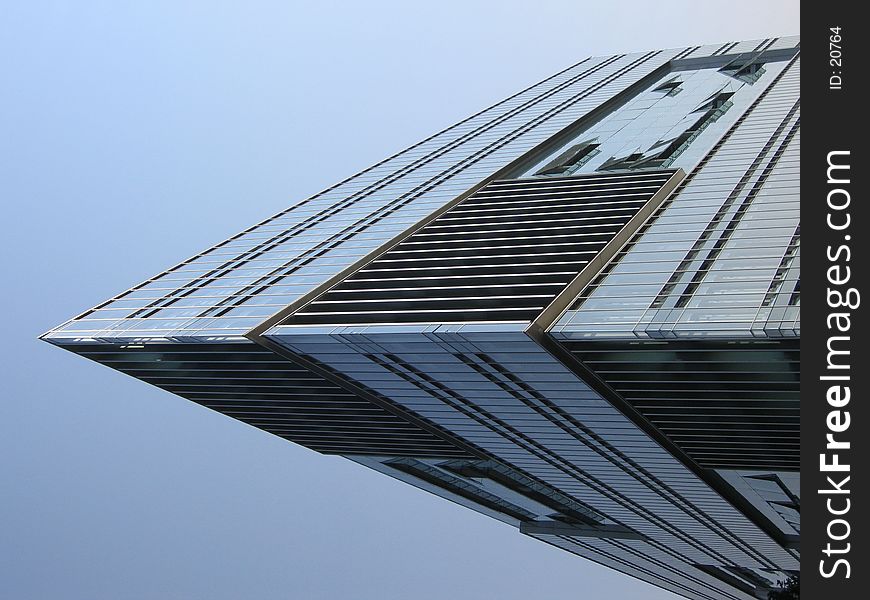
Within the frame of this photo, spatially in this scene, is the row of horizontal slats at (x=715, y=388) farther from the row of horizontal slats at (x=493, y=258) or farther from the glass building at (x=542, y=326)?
the row of horizontal slats at (x=493, y=258)

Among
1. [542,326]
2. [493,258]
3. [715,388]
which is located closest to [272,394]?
[493,258]

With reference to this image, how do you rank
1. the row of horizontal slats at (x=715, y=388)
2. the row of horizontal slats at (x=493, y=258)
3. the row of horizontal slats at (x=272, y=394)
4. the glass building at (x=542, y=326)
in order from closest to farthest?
the row of horizontal slats at (x=715, y=388) < the glass building at (x=542, y=326) < the row of horizontal slats at (x=493, y=258) < the row of horizontal slats at (x=272, y=394)

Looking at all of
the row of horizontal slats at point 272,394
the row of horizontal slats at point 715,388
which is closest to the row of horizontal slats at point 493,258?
the row of horizontal slats at point 272,394

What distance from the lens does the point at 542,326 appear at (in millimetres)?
55750

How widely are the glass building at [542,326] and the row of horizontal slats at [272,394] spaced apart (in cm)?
27

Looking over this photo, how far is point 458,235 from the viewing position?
75.4 meters

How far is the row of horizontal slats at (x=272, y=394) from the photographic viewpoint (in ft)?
223

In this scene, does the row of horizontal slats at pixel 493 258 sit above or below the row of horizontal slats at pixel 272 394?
above

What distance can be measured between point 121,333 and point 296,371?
13.3 m
